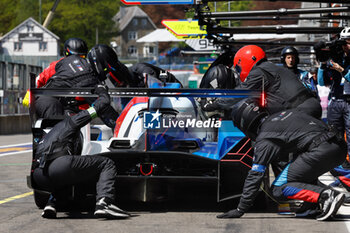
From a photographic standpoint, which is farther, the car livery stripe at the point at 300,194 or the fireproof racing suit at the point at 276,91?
the fireproof racing suit at the point at 276,91

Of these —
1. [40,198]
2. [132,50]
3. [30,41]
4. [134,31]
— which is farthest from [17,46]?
[40,198]

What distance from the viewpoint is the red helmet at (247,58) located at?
7871mm

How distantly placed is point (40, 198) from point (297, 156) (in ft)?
9.13

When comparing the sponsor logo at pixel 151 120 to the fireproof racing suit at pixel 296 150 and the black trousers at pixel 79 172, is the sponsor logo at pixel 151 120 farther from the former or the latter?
the fireproof racing suit at pixel 296 150

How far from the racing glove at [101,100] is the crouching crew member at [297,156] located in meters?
1.52

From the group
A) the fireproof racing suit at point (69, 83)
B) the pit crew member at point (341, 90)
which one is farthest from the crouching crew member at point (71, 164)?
the pit crew member at point (341, 90)

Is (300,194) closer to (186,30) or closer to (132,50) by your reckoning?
(186,30)

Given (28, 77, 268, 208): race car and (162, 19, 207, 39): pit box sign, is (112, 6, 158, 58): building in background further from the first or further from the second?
(28, 77, 268, 208): race car

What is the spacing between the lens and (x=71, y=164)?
738 centimetres

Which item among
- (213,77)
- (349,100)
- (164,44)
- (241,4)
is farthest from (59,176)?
(164,44)

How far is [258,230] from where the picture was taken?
6.75 meters

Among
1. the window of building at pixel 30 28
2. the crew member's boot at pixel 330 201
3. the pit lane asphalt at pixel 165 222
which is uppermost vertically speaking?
the window of building at pixel 30 28

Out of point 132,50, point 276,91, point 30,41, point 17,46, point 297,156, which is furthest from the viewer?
point 132,50

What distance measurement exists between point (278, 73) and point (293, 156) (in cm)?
87
